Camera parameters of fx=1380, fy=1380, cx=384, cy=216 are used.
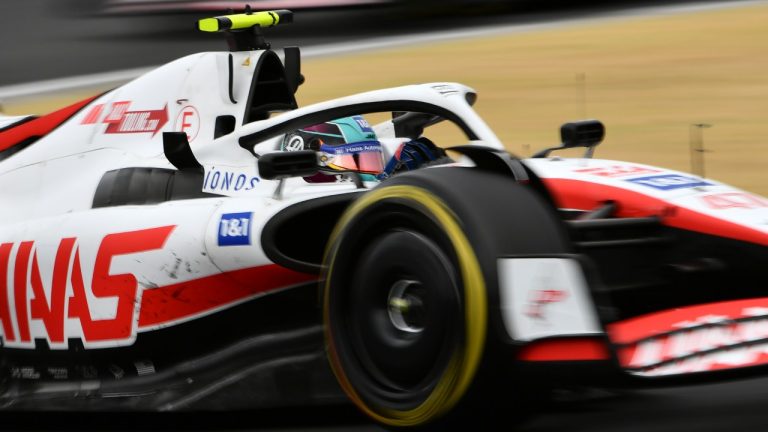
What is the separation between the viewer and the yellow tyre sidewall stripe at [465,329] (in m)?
3.80

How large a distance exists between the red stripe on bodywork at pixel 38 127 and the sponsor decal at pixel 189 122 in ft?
2.03

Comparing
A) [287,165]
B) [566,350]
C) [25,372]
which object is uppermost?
[287,165]

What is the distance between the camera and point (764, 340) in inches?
169

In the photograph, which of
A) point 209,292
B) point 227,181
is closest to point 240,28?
point 227,181

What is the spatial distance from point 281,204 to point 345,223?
0.62 metres

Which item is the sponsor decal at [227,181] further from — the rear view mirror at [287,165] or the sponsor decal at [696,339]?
the sponsor decal at [696,339]

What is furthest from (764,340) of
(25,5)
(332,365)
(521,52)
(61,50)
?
(25,5)

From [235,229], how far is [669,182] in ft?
5.33

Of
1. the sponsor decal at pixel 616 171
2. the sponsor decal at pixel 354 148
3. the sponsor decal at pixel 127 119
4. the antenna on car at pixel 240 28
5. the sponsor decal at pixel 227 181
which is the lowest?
the sponsor decal at pixel 616 171

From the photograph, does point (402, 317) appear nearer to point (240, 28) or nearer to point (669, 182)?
point (669, 182)

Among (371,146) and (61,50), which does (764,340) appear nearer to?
(371,146)

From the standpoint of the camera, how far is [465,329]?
3.83 m

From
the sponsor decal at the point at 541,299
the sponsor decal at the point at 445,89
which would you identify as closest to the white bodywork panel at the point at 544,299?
the sponsor decal at the point at 541,299

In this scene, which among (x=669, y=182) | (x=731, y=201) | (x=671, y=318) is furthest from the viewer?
(x=669, y=182)
